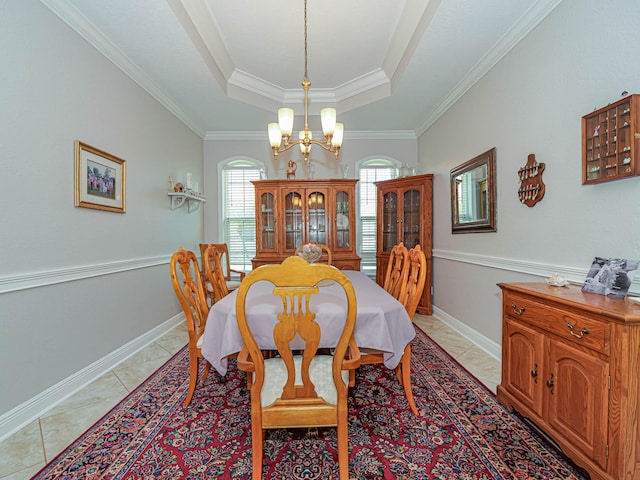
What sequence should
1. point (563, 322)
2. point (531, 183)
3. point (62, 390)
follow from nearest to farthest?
point (563, 322), point (62, 390), point (531, 183)

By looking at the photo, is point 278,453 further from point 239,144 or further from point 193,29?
point 239,144

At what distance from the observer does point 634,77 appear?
1.61m

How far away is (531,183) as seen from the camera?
7.75 feet

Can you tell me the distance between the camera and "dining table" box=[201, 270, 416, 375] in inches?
62.3

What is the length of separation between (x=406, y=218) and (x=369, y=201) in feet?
2.76

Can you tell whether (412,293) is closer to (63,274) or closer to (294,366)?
(294,366)

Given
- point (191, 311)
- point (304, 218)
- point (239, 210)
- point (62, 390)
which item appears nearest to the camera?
point (191, 311)

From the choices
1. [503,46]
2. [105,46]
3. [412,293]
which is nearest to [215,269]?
[412,293]

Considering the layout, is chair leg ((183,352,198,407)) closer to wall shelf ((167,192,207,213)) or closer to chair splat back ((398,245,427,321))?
chair splat back ((398,245,427,321))

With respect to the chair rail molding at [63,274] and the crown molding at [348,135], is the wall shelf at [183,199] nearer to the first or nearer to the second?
the chair rail molding at [63,274]

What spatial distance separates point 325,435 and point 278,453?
0.93 ft

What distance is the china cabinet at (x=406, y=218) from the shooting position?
4.32 m

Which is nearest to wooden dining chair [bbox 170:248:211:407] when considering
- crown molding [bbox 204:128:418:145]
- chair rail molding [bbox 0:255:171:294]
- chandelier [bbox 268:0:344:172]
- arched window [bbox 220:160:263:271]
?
chair rail molding [bbox 0:255:171:294]

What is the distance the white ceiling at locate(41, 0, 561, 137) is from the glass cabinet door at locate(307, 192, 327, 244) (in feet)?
4.03
